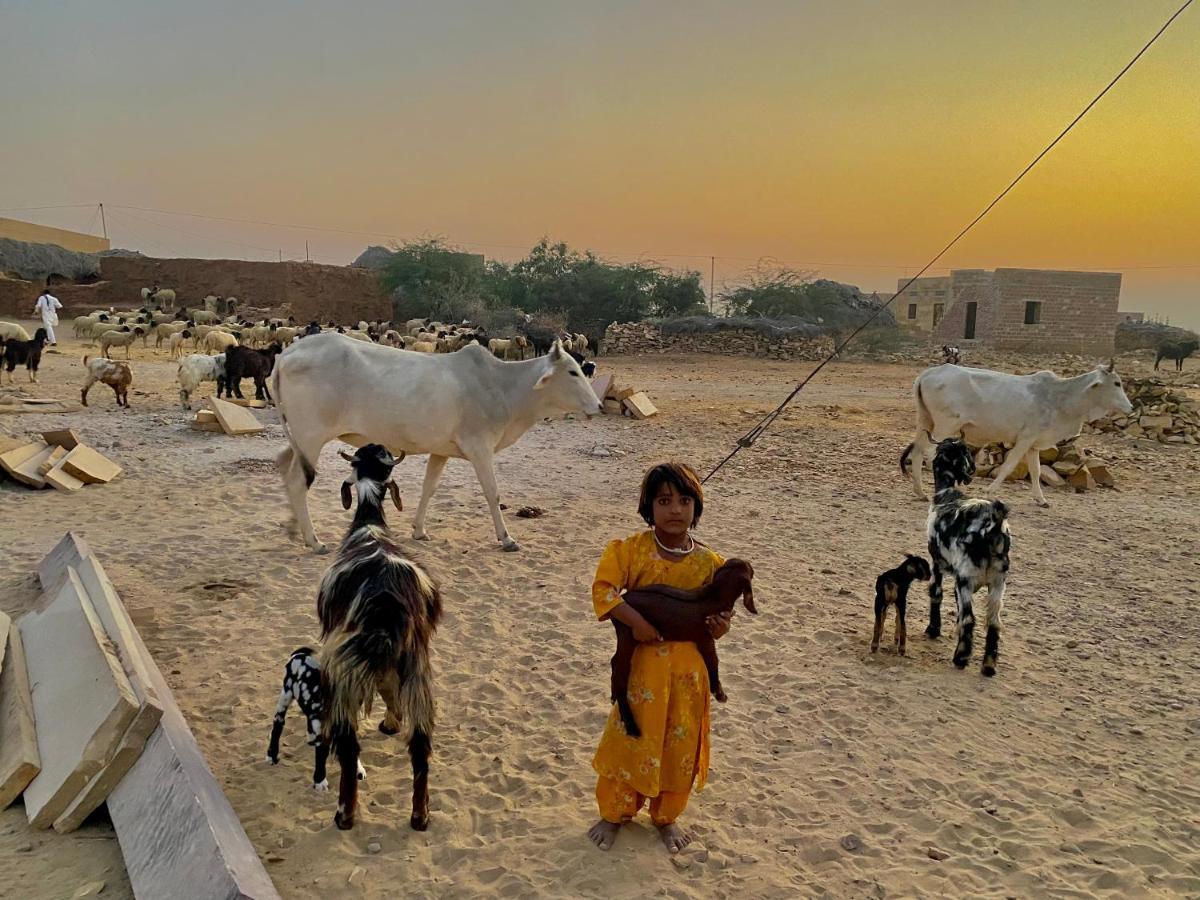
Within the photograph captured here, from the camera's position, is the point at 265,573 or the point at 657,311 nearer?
the point at 265,573

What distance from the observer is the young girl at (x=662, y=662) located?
297 cm

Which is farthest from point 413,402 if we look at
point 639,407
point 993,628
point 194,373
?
point 194,373

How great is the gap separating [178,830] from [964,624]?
4.47 metres

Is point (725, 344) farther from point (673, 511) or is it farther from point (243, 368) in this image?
point (673, 511)

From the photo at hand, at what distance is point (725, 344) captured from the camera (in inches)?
1293

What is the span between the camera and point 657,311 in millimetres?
41969

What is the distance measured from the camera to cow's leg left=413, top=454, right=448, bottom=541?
7598 millimetres

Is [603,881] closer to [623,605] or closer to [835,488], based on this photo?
[623,605]

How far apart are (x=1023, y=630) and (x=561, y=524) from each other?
4367 millimetres

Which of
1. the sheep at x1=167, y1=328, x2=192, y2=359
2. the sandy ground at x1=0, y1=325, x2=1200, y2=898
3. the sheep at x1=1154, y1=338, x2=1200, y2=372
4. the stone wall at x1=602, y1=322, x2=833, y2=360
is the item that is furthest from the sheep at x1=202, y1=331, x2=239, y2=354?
the sheep at x1=1154, y1=338, x2=1200, y2=372

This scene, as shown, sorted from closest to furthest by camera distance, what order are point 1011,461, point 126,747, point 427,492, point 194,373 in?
point 126,747 → point 427,492 → point 1011,461 → point 194,373

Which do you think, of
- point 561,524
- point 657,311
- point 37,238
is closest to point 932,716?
point 561,524

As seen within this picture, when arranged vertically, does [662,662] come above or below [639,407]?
above

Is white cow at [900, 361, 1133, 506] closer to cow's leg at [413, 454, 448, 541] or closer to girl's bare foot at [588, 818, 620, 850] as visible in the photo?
cow's leg at [413, 454, 448, 541]
